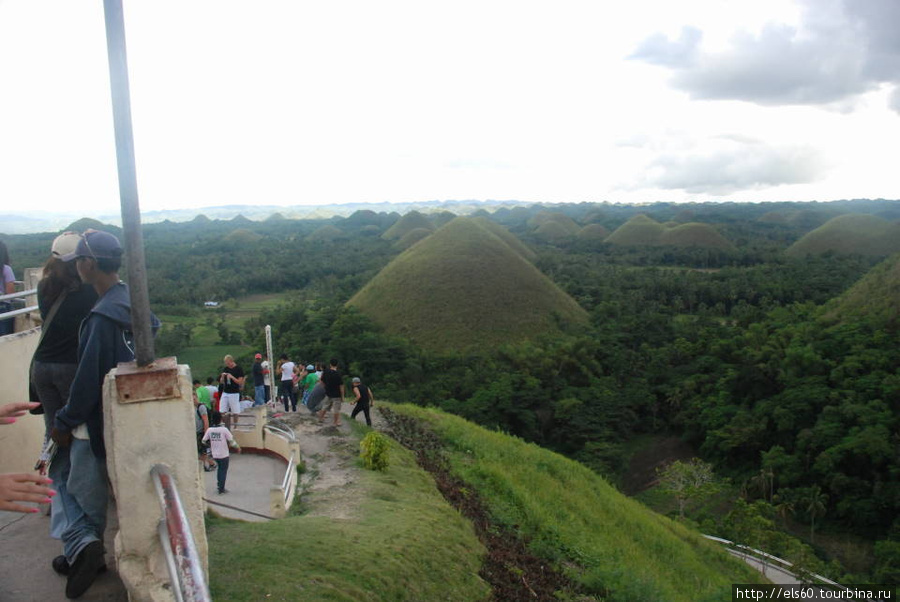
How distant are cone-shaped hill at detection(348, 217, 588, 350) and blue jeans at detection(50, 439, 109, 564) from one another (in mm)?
24136

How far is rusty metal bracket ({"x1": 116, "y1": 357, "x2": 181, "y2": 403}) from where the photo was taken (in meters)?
2.35

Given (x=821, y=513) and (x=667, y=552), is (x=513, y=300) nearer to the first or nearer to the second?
(x=821, y=513)

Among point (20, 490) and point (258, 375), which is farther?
point (258, 375)

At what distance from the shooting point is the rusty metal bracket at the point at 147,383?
2.35 metres

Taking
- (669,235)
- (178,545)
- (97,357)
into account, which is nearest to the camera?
(178,545)

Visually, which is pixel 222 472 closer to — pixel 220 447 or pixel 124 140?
pixel 220 447

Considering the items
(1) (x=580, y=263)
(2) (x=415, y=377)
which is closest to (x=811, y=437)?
(2) (x=415, y=377)

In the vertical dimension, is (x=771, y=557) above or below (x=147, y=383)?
below

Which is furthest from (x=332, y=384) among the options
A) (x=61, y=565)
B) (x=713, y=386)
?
(x=713, y=386)

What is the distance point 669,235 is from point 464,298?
51.8m

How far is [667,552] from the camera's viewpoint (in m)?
9.52

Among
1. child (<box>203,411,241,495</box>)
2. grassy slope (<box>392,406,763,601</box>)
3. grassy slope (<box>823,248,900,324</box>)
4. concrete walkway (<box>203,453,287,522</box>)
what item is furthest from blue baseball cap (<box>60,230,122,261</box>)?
grassy slope (<box>823,248,900,324</box>)

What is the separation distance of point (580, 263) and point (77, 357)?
5329 centimetres

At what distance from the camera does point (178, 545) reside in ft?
6.69
